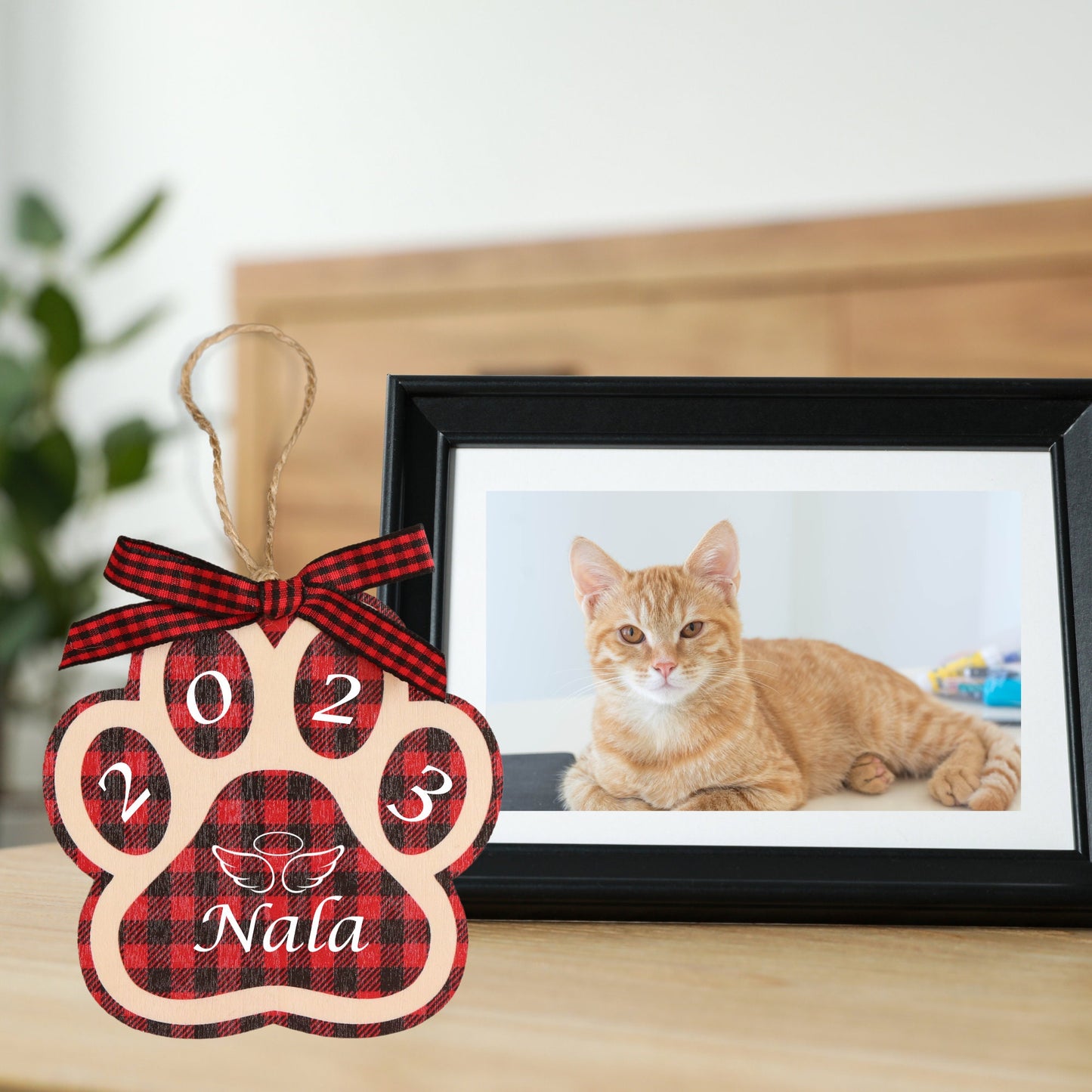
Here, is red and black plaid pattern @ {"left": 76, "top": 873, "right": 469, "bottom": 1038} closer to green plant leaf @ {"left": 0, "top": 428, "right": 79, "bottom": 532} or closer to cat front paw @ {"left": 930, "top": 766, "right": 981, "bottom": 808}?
cat front paw @ {"left": 930, "top": 766, "right": 981, "bottom": 808}

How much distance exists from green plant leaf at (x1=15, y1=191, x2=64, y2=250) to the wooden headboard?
0.38 meters

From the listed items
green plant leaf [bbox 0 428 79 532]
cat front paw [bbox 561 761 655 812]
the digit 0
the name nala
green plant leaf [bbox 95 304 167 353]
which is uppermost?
green plant leaf [bbox 95 304 167 353]

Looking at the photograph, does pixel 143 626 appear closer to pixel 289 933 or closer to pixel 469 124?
pixel 289 933

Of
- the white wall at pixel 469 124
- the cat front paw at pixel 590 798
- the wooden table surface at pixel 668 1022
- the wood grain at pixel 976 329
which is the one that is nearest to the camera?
the wooden table surface at pixel 668 1022

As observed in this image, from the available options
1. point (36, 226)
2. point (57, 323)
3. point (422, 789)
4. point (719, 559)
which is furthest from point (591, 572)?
point (36, 226)

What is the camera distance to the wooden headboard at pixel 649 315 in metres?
1.38

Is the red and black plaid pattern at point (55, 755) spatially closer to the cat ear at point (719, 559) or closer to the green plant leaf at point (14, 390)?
the cat ear at point (719, 559)

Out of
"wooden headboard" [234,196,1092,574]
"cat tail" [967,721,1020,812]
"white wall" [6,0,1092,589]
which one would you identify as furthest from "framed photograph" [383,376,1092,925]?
"white wall" [6,0,1092,589]

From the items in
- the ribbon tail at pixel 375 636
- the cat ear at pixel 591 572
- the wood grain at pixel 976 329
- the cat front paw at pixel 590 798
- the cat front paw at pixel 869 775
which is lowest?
the cat front paw at pixel 590 798

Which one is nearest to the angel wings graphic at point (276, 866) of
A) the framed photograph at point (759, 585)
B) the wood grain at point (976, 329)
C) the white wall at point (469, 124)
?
the framed photograph at point (759, 585)

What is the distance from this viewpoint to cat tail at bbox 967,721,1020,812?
0.47m

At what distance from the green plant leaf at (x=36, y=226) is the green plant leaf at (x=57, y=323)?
0.11 metres

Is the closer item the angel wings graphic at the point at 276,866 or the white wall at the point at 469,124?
the angel wings graphic at the point at 276,866

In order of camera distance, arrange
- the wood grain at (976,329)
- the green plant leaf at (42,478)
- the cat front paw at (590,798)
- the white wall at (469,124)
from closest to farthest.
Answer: the cat front paw at (590,798) → the wood grain at (976,329) → the white wall at (469,124) → the green plant leaf at (42,478)
